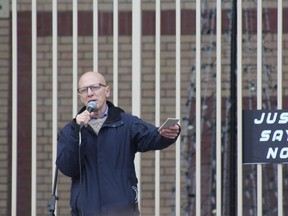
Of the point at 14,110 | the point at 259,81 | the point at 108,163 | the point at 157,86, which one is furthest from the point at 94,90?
the point at 259,81

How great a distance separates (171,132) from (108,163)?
0.42m

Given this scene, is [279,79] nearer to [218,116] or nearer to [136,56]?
[218,116]

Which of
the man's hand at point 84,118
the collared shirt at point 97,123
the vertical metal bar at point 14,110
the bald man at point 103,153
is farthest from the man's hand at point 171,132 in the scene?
the vertical metal bar at point 14,110

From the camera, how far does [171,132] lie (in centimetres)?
591

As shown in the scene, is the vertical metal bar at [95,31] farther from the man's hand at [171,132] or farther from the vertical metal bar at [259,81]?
the man's hand at [171,132]

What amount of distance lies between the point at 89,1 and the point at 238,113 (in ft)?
4.71

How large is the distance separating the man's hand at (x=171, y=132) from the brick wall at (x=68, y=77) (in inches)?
76.4

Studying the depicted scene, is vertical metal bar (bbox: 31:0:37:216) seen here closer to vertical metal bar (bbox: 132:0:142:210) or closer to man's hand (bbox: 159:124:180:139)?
vertical metal bar (bbox: 132:0:142:210)

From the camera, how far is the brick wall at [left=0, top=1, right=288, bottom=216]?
789 centimetres

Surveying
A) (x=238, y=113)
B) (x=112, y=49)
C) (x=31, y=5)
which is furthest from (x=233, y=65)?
(x=31, y=5)

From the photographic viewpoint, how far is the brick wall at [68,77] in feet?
25.9

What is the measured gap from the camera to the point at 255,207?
777 cm

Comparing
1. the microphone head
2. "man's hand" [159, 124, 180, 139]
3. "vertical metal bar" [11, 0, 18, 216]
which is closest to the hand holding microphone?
the microphone head

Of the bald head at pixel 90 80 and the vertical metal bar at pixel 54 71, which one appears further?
the vertical metal bar at pixel 54 71
